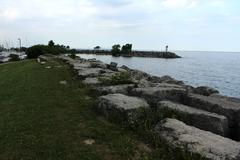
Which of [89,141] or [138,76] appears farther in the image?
[138,76]

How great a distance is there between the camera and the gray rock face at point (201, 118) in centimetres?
631

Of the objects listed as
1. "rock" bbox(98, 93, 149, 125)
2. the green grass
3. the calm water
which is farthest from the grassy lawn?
the calm water

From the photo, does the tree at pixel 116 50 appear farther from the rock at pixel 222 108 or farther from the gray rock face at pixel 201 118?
the gray rock face at pixel 201 118

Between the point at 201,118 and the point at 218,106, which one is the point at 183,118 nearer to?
the point at 201,118

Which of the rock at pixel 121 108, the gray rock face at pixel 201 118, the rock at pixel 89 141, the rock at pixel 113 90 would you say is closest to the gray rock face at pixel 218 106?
the gray rock face at pixel 201 118

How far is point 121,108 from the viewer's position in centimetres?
668

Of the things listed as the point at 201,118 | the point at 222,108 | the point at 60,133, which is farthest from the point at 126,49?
the point at 60,133

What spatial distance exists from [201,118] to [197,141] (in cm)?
152

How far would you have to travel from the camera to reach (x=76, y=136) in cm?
594

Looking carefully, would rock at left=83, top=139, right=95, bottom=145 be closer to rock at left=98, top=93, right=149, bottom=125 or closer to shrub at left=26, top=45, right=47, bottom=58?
rock at left=98, top=93, right=149, bottom=125

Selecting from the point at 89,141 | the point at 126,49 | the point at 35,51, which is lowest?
the point at 126,49

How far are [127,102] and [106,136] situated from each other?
1.39 metres

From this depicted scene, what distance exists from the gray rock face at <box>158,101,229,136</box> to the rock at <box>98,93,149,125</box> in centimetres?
59

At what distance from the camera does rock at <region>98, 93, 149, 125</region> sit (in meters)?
6.52
